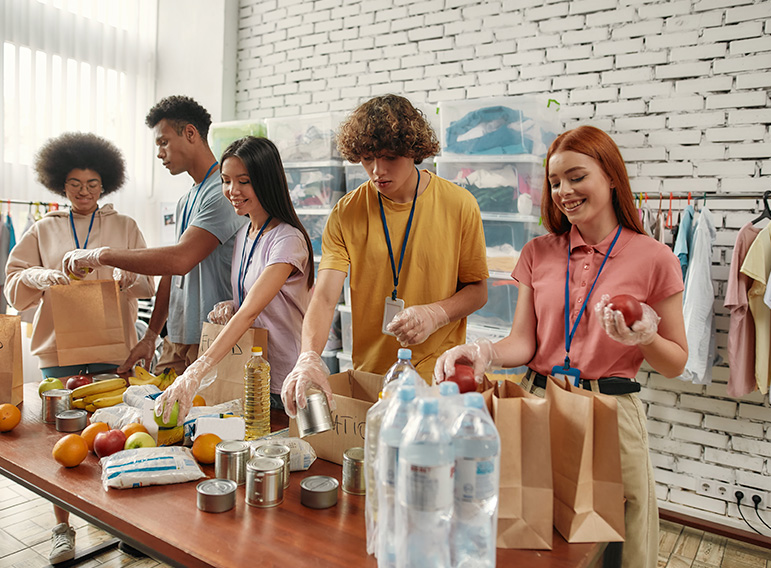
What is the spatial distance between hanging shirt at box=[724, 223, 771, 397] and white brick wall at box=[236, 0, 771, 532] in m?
0.21

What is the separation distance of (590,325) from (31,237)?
2494mm

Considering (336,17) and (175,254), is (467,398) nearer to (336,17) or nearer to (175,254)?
(175,254)

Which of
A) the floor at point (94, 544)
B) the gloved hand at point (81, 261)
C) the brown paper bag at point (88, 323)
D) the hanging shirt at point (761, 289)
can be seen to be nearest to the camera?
the brown paper bag at point (88, 323)

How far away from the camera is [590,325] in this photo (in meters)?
1.57

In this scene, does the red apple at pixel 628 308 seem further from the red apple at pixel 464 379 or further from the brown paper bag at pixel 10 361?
the brown paper bag at pixel 10 361

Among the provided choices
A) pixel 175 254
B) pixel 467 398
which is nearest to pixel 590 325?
pixel 467 398

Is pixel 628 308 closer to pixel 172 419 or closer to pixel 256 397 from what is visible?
pixel 256 397

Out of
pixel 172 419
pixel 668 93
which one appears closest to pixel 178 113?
pixel 172 419

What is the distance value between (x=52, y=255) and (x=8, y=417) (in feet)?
3.68

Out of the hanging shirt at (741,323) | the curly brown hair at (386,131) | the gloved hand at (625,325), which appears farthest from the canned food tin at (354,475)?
the hanging shirt at (741,323)

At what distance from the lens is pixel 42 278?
7.58ft

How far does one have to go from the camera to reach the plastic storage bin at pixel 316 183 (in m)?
4.13

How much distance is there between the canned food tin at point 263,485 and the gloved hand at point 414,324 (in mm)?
567

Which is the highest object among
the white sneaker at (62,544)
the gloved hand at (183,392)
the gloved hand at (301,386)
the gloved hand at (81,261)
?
the gloved hand at (81,261)
